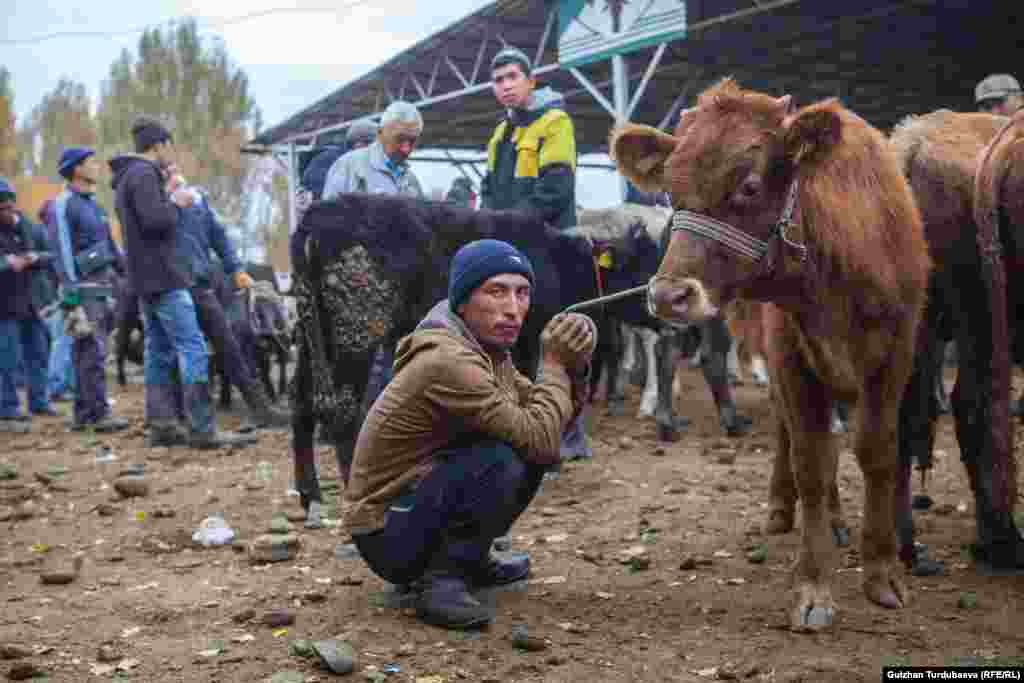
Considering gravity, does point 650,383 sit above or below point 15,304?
below

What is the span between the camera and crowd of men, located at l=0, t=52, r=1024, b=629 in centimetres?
369

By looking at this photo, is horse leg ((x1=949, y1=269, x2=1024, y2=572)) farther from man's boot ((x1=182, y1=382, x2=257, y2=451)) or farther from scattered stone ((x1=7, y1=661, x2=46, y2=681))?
man's boot ((x1=182, y1=382, x2=257, y2=451))

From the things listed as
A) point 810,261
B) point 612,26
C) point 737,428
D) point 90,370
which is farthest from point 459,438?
point 612,26

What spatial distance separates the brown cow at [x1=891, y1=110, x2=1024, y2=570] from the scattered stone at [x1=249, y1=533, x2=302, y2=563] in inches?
110

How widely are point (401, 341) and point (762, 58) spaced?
1594 cm

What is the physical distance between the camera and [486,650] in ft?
11.6

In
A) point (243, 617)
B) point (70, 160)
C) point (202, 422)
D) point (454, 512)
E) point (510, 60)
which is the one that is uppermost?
point (510, 60)

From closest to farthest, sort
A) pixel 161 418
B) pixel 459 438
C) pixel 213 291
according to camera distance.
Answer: pixel 459 438, pixel 161 418, pixel 213 291

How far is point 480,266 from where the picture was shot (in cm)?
367

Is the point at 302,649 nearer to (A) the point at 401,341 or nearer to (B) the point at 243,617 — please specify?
(B) the point at 243,617

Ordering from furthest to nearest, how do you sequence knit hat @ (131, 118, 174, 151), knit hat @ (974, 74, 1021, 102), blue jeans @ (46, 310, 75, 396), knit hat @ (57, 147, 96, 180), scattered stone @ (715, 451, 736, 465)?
blue jeans @ (46, 310, 75, 396) → knit hat @ (57, 147, 96, 180) → knit hat @ (974, 74, 1021, 102) → knit hat @ (131, 118, 174, 151) → scattered stone @ (715, 451, 736, 465)

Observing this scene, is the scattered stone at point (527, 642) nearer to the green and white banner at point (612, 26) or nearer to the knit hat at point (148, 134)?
the knit hat at point (148, 134)

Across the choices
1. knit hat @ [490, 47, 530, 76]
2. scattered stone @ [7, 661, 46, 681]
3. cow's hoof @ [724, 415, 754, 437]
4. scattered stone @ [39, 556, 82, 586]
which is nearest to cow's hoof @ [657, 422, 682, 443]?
cow's hoof @ [724, 415, 754, 437]

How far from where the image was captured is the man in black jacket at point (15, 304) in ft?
32.4
